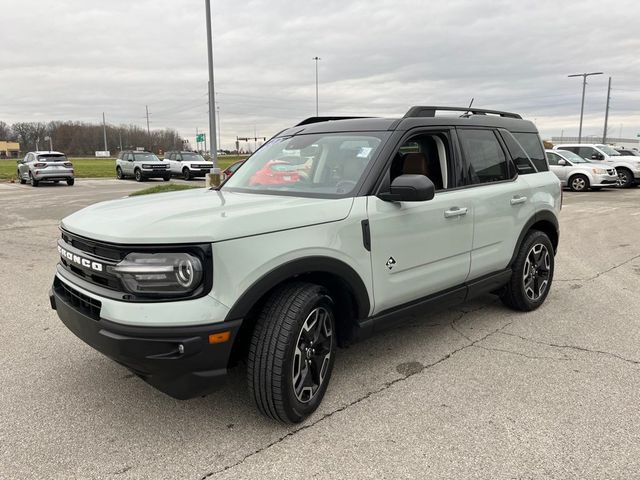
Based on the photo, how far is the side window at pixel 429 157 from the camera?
12.4ft

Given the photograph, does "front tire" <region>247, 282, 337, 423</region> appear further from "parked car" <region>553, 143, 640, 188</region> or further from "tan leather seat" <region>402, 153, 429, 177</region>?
"parked car" <region>553, 143, 640, 188</region>

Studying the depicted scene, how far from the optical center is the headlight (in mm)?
2480

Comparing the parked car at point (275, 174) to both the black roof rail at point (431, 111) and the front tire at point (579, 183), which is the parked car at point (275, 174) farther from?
the front tire at point (579, 183)

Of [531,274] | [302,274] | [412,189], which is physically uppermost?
[412,189]

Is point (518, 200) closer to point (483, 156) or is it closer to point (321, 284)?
point (483, 156)

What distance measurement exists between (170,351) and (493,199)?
292 centimetres

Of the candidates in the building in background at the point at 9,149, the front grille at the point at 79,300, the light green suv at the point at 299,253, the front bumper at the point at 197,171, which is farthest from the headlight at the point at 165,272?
the building in background at the point at 9,149

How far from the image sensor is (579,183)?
1931 cm

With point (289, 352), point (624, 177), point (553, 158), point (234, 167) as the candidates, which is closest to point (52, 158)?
point (234, 167)

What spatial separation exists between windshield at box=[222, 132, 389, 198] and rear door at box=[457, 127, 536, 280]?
0.99 m

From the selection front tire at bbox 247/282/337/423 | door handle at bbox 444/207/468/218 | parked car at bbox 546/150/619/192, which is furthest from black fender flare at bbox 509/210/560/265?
parked car at bbox 546/150/619/192

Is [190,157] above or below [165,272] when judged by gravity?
below

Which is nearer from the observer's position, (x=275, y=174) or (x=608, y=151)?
(x=275, y=174)

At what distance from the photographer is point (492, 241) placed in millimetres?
4266
